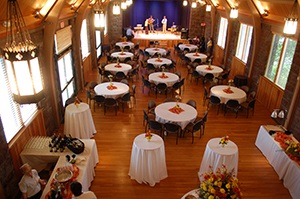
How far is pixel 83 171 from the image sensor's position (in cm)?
546

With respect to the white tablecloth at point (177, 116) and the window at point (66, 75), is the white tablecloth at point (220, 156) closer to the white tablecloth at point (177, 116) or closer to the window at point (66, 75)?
the white tablecloth at point (177, 116)

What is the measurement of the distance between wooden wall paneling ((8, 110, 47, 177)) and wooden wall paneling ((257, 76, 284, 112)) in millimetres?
8127

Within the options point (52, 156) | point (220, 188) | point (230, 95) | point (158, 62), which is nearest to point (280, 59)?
point (230, 95)

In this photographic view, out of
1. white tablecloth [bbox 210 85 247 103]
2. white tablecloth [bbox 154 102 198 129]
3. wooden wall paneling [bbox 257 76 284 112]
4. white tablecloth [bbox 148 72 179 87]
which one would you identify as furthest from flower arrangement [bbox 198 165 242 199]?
white tablecloth [bbox 148 72 179 87]

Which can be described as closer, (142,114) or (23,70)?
(23,70)

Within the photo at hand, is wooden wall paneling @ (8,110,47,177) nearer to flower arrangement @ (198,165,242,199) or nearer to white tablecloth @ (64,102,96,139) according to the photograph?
white tablecloth @ (64,102,96,139)

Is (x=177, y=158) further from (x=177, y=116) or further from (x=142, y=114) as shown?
(x=142, y=114)

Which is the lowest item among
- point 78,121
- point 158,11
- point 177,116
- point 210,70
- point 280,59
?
point 78,121

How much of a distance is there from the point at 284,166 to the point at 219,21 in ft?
41.5

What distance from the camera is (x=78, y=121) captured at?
7.65 metres

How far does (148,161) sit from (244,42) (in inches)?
374

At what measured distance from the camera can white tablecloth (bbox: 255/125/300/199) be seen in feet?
19.2

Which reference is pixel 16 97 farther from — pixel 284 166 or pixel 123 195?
pixel 284 166

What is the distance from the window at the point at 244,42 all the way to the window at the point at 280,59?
2347 millimetres
